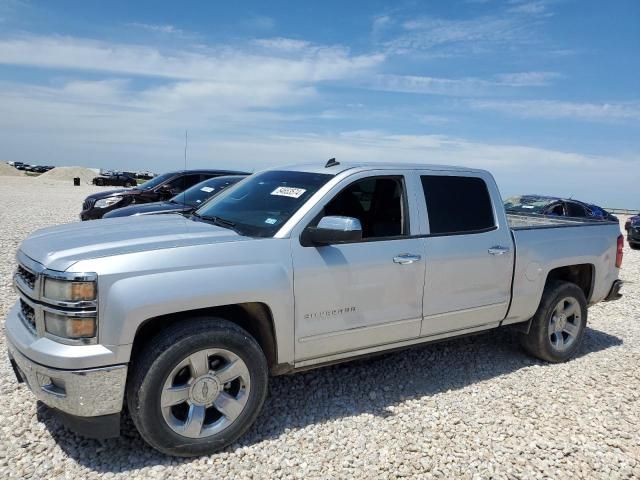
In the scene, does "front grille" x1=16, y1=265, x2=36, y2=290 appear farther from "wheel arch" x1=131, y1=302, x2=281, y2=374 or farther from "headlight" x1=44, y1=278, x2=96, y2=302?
"wheel arch" x1=131, y1=302, x2=281, y2=374

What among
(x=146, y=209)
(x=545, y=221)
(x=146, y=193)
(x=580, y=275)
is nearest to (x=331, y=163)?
(x=545, y=221)

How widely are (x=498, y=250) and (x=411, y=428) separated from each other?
5.73 feet

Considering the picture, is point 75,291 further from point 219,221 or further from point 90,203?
point 90,203

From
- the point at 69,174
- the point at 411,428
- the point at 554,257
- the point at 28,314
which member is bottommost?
the point at 69,174

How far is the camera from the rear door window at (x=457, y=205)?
13.8 ft

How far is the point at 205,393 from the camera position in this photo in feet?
10.4

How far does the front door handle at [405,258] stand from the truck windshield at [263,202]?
2.62 feet

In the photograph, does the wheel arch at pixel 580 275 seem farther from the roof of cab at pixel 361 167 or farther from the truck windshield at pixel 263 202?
the truck windshield at pixel 263 202

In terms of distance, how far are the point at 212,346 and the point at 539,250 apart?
3259 mm

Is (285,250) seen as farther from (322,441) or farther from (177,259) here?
(322,441)

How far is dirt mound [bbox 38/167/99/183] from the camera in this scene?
49188 mm

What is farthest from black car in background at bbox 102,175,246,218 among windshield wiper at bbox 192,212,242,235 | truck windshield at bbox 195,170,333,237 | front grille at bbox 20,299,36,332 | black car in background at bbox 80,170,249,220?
front grille at bbox 20,299,36,332

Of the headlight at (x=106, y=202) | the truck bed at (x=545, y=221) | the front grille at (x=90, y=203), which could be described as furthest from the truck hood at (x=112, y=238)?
the front grille at (x=90, y=203)

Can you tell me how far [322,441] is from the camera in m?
3.44
